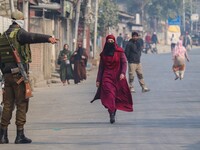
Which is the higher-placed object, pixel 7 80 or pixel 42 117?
pixel 7 80

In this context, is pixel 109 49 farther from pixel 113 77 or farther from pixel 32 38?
pixel 32 38

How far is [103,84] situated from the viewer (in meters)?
17.5

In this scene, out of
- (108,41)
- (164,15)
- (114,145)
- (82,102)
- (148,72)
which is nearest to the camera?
(114,145)

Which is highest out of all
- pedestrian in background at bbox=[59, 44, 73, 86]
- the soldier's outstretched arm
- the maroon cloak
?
the soldier's outstretched arm

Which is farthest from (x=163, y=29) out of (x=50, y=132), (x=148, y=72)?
(x=50, y=132)

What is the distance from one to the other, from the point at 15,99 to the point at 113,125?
3.10 metres

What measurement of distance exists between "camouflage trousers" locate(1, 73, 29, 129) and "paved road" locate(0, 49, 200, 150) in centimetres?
41

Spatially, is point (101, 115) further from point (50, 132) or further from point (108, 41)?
point (50, 132)

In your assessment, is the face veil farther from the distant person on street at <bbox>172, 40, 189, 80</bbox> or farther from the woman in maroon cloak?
the distant person on street at <bbox>172, 40, 189, 80</bbox>

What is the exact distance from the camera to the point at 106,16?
182 feet

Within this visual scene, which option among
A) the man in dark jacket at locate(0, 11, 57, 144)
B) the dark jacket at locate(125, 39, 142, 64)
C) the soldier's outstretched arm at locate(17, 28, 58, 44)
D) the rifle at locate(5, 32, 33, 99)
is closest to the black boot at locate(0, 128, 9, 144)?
the man in dark jacket at locate(0, 11, 57, 144)

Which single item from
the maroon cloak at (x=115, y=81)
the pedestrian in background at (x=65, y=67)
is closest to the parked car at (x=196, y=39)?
the pedestrian in background at (x=65, y=67)

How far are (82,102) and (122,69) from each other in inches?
192

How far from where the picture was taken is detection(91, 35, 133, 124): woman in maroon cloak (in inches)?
682
